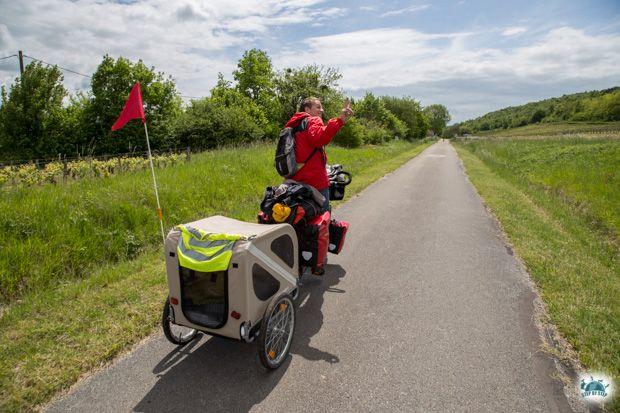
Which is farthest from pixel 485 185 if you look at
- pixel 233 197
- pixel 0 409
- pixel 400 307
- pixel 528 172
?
pixel 0 409

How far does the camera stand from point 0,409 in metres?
2.44

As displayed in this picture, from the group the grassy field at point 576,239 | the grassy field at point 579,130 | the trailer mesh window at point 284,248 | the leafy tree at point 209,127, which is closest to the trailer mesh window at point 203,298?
the trailer mesh window at point 284,248

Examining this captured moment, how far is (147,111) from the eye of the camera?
30797mm

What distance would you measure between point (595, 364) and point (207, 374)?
3.31m

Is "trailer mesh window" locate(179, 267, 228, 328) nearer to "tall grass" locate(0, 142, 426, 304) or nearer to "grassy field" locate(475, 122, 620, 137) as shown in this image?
"tall grass" locate(0, 142, 426, 304)

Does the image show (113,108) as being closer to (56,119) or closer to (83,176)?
(56,119)

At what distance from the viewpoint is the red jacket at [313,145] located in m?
3.71

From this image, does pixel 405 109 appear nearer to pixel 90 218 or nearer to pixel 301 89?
pixel 301 89

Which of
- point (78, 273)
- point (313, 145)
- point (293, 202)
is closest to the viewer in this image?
point (293, 202)

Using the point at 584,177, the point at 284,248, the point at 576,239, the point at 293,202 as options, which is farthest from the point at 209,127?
the point at 584,177

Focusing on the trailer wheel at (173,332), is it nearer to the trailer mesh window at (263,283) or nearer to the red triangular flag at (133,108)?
the trailer mesh window at (263,283)

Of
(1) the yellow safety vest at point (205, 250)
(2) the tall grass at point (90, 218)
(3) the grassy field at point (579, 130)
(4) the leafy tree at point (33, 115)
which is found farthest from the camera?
(3) the grassy field at point (579, 130)

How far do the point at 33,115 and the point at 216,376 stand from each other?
31.0 meters

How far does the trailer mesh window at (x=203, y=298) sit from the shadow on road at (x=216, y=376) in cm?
47
